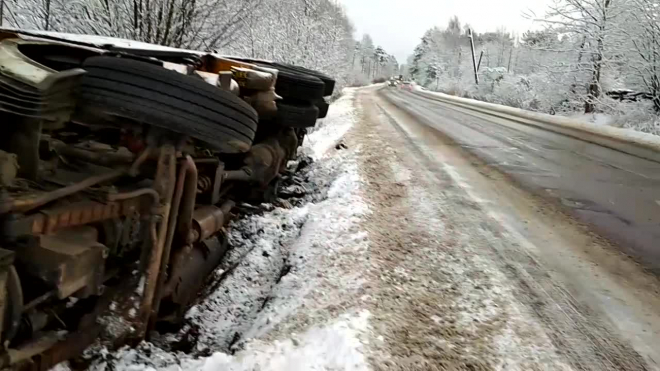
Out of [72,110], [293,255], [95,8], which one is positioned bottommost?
[293,255]

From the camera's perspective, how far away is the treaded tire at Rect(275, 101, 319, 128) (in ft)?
→ 16.6

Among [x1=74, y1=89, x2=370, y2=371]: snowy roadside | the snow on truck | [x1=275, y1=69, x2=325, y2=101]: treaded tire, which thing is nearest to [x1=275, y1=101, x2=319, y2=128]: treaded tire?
[x1=275, y1=69, x2=325, y2=101]: treaded tire

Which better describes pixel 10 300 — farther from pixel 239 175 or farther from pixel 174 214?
pixel 239 175

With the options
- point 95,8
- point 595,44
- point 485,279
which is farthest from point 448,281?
point 595,44

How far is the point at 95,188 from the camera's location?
251cm

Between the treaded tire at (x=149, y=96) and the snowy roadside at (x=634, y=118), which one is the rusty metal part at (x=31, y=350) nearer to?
the treaded tire at (x=149, y=96)

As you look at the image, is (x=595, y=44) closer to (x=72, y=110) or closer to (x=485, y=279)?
(x=485, y=279)

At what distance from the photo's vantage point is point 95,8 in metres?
A: 10.0

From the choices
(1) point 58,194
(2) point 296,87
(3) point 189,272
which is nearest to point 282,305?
(3) point 189,272

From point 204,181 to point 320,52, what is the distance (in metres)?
27.9

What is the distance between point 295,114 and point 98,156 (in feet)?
8.62

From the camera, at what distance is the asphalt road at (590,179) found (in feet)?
15.6

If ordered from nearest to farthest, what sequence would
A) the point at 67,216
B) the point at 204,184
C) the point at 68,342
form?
1. the point at 67,216
2. the point at 68,342
3. the point at 204,184

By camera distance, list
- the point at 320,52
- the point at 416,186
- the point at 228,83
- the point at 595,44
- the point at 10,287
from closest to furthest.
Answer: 1. the point at 10,287
2. the point at 228,83
3. the point at 416,186
4. the point at 595,44
5. the point at 320,52
